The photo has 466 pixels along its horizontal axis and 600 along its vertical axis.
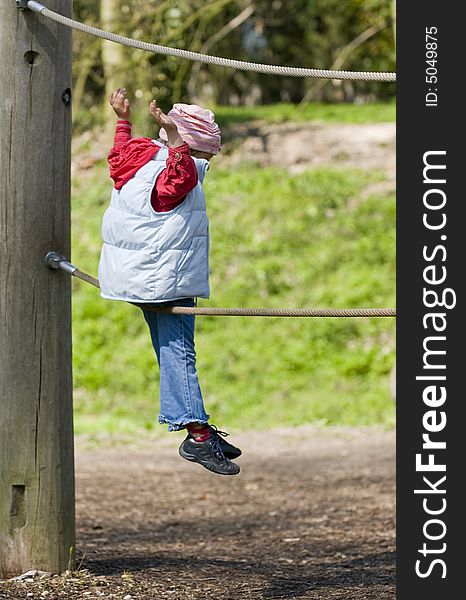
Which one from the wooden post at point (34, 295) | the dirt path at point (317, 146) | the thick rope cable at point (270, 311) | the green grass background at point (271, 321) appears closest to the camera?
the thick rope cable at point (270, 311)

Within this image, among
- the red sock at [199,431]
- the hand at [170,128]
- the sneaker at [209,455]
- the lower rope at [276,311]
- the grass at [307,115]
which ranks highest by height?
the grass at [307,115]

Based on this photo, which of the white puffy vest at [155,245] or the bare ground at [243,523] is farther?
the bare ground at [243,523]

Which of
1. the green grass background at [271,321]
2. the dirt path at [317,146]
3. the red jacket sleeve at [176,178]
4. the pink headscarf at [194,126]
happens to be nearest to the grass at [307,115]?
the dirt path at [317,146]

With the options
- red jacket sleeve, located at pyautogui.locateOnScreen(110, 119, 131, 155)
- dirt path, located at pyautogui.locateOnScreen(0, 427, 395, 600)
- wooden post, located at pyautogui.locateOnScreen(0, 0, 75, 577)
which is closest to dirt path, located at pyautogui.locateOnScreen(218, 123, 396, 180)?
dirt path, located at pyautogui.locateOnScreen(0, 427, 395, 600)

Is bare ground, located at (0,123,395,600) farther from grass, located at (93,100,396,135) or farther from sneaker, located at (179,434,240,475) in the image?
grass, located at (93,100,396,135)

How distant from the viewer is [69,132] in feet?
14.2

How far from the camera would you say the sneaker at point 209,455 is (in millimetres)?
3754

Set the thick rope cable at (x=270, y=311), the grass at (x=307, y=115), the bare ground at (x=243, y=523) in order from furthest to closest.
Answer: the grass at (x=307, y=115) < the bare ground at (x=243, y=523) < the thick rope cable at (x=270, y=311)

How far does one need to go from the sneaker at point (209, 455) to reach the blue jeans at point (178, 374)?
0.23 ft

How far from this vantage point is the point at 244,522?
6.68m

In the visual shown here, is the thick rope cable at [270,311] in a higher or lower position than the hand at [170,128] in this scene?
lower

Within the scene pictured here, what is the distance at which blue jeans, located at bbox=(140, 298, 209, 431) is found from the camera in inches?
148

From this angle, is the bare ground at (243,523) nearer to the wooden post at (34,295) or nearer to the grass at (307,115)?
the wooden post at (34,295)

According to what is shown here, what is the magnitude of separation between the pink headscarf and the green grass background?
632 cm
